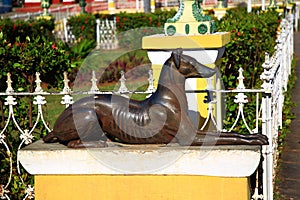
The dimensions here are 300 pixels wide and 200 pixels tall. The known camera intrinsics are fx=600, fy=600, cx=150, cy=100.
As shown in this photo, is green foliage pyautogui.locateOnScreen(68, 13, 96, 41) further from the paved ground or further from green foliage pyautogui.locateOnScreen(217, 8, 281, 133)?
the paved ground

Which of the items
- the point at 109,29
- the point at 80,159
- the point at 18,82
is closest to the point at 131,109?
the point at 80,159

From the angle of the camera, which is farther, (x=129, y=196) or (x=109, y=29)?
(x=109, y=29)

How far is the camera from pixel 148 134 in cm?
373

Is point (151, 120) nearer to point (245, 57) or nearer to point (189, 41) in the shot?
point (189, 41)

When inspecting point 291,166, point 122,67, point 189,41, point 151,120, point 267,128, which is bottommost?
point 291,166

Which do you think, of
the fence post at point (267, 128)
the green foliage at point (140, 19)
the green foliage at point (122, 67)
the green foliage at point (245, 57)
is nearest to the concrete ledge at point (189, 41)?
the fence post at point (267, 128)

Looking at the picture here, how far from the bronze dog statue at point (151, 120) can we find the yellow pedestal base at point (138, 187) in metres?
0.22

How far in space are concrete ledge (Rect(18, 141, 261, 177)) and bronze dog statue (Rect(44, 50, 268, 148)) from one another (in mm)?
67

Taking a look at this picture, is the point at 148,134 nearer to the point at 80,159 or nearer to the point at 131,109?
the point at 131,109

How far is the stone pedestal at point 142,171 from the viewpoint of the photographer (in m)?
3.60

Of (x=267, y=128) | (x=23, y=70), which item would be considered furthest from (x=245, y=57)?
(x=267, y=128)

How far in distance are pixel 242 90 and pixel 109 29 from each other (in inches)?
688

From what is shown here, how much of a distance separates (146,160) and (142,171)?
8 centimetres

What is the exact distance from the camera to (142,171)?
12.1 feet
